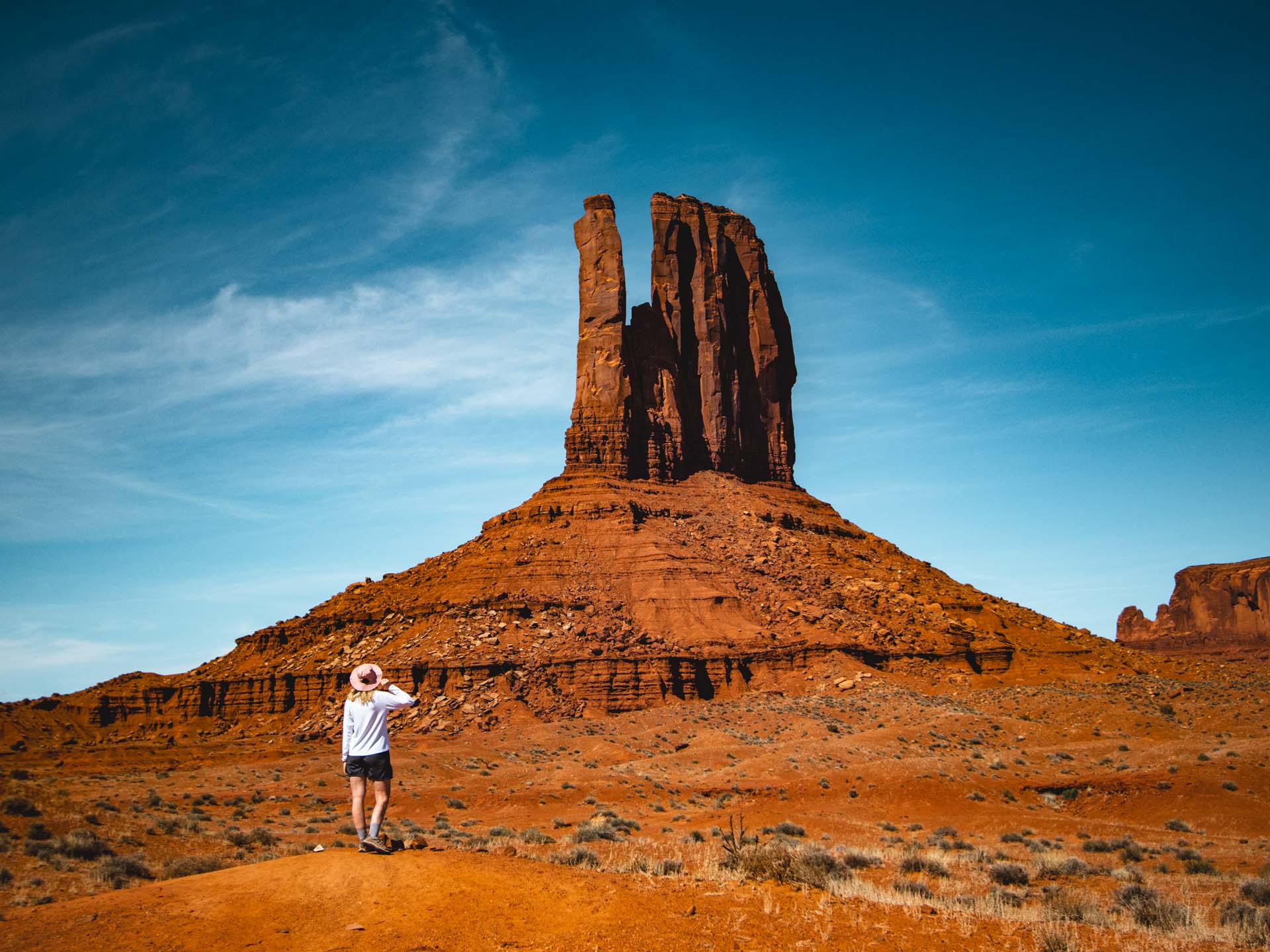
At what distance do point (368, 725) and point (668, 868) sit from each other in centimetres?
399

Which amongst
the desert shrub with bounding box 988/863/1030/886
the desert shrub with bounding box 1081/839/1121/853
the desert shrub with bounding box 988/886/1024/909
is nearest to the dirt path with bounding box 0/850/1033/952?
the desert shrub with bounding box 988/886/1024/909

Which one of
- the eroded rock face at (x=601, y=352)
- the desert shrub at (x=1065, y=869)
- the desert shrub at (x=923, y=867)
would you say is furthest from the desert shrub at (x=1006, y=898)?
the eroded rock face at (x=601, y=352)

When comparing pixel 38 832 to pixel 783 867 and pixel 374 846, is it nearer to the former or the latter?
pixel 374 846

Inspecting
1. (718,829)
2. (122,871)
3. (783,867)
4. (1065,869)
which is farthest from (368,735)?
(1065,869)

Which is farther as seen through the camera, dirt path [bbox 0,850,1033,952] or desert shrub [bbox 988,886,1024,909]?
desert shrub [bbox 988,886,1024,909]

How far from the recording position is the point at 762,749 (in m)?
37.1

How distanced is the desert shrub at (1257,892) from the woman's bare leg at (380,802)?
36.7 feet

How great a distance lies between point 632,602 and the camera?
5819 centimetres

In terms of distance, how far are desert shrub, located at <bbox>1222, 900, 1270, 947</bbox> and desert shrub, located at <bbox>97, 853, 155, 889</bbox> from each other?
13.3 meters

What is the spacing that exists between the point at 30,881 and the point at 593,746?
30.1 metres

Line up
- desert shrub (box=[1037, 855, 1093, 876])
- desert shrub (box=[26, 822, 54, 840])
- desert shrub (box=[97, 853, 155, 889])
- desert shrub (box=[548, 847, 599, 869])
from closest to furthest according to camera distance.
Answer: desert shrub (box=[548, 847, 599, 869]), desert shrub (box=[97, 853, 155, 889]), desert shrub (box=[1037, 855, 1093, 876]), desert shrub (box=[26, 822, 54, 840])

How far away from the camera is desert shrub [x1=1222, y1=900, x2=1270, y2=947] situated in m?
9.41

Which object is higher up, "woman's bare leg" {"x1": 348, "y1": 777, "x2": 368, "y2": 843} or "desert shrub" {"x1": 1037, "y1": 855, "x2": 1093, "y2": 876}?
"woman's bare leg" {"x1": 348, "y1": 777, "x2": 368, "y2": 843}

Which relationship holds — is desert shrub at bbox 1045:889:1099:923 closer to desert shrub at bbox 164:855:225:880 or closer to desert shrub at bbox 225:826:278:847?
desert shrub at bbox 164:855:225:880
